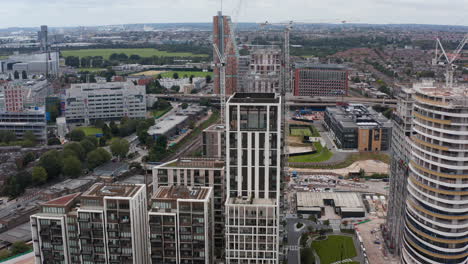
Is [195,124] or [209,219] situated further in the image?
[195,124]

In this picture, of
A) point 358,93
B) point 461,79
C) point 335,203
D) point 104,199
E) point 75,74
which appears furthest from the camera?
point 75,74

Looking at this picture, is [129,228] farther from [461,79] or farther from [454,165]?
[461,79]

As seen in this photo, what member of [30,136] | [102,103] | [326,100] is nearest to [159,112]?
[102,103]

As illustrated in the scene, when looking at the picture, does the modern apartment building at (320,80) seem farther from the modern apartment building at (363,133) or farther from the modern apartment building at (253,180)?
the modern apartment building at (253,180)

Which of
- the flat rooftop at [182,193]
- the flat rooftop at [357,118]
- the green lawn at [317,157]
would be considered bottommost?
the green lawn at [317,157]

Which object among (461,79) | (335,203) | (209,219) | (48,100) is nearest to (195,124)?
(48,100)

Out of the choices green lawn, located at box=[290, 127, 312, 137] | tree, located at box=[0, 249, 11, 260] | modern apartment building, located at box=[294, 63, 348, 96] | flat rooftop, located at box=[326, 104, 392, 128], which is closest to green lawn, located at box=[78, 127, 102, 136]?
green lawn, located at box=[290, 127, 312, 137]

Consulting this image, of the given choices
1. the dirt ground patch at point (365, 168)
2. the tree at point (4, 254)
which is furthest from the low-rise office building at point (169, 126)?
the tree at point (4, 254)
